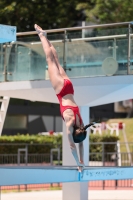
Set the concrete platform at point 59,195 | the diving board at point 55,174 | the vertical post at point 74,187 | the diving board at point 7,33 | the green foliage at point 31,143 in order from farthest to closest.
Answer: the green foliage at point 31,143, the concrete platform at point 59,195, the vertical post at point 74,187, the diving board at point 7,33, the diving board at point 55,174

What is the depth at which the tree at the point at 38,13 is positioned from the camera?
36531 mm

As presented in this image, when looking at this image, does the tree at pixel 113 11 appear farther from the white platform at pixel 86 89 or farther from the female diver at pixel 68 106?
the female diver at pixel 68 106

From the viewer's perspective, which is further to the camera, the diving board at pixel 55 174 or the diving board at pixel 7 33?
the diving board at pixel 7 33

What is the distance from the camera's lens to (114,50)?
16.5m

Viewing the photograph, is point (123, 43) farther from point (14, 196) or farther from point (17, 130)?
point (17, 130)

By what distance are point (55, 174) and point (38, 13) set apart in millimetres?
25791

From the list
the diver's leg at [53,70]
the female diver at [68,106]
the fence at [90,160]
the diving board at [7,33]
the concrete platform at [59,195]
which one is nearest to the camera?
the female diver at [68,106]

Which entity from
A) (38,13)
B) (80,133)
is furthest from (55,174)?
(38,13)

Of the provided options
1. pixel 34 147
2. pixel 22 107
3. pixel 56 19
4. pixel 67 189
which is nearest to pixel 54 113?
pixel 22 107

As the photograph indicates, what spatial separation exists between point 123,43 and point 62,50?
179cm

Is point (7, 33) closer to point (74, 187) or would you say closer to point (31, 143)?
point (74, 187)

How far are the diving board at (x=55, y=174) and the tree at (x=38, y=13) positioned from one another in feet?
78.9

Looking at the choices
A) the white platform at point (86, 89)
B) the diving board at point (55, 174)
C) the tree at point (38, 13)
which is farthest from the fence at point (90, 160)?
the diving board at point (55, 174)

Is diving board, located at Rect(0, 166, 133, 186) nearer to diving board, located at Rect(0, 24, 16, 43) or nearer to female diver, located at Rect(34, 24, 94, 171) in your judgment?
female diver, located at Rect(34, 24, 94, 171)
